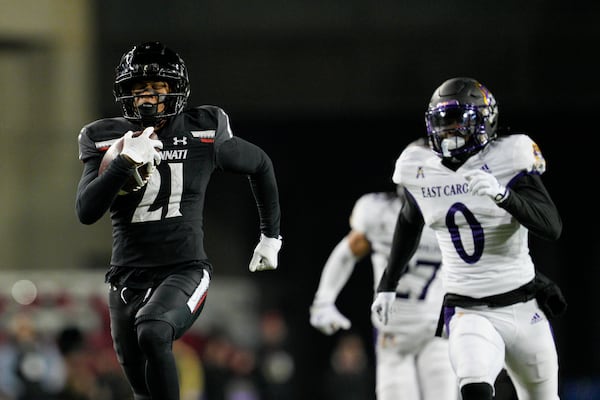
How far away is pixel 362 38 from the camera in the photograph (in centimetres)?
1433

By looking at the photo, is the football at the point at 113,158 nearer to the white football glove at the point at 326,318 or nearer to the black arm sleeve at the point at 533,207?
the black arm sleeve at the point at 533,207

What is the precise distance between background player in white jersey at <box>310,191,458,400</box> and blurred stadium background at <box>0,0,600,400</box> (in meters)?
7.06

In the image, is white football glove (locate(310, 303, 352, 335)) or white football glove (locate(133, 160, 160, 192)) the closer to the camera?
white football glove (locate(133, 160, 160, 192))

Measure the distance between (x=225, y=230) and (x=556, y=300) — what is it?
35.3 feet

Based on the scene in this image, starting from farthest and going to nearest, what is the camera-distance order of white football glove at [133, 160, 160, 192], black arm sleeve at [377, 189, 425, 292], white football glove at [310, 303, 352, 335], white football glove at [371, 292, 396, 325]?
white football glove at [310, 303, 352, 335] < white football glove at [371, 292, 396, 325] < black arm sleeve at [377, 189, 425, 292] < white football glove at [133, 160, 160, 192]

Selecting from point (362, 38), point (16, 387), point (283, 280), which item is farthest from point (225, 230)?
point (16, 387)

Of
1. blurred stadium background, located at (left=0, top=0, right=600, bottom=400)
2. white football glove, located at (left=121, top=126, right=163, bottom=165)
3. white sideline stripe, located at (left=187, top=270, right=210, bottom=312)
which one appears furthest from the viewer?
blurred stadium background, located at (left=0, top=0, right=600, bottom=400)

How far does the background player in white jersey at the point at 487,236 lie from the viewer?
5.02 m

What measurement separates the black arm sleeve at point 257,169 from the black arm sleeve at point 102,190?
50 centimetres

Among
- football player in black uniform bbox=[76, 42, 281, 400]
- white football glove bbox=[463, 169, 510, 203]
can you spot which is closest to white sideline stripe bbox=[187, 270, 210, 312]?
football player in black uniform bbox=[76, 42, 281, 400]

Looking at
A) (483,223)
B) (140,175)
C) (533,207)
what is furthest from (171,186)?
(533,207)

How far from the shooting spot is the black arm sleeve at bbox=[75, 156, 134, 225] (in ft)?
14.9

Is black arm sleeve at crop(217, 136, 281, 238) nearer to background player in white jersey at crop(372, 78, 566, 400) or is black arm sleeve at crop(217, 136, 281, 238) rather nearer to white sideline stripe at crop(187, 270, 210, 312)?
white sideline stripe at crop(187, 270, 210, 312)

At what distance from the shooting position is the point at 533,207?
16.1 feet
